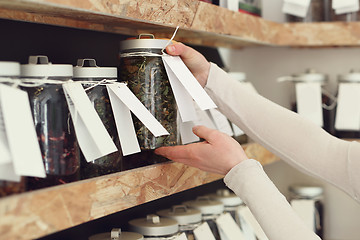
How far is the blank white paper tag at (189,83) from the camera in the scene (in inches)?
40.4

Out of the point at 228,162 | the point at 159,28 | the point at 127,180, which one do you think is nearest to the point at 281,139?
the point at 228,162

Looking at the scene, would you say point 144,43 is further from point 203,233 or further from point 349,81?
point 349,81

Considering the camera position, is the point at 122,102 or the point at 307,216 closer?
the point at 122,102

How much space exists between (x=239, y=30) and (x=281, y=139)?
13.9 inches

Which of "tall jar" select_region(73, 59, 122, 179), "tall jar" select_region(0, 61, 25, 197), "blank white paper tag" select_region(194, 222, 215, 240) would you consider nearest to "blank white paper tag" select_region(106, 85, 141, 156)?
"tall jar" select_region(73, 59, 122, 179)

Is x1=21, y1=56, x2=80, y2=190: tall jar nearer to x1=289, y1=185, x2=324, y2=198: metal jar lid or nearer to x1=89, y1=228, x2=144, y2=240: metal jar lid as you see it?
x1=89, y1=228, x2=144, y2=240: metal jar lid

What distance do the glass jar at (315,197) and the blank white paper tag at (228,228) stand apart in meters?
0.52

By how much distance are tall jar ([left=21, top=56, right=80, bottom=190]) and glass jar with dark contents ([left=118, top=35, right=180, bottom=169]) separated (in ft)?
0.70

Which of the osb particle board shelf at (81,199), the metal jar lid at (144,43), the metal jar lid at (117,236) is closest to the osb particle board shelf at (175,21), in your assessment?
the metal jar lid at (144,43)

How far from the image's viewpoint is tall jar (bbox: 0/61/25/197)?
73 cm

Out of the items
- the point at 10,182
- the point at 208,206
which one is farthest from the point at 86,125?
the point at 208,206

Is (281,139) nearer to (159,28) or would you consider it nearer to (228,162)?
(228,162)

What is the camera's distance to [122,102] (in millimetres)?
1002

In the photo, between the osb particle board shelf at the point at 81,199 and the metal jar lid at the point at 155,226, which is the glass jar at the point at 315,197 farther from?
the osb particle board shelf at the point at 81,199
